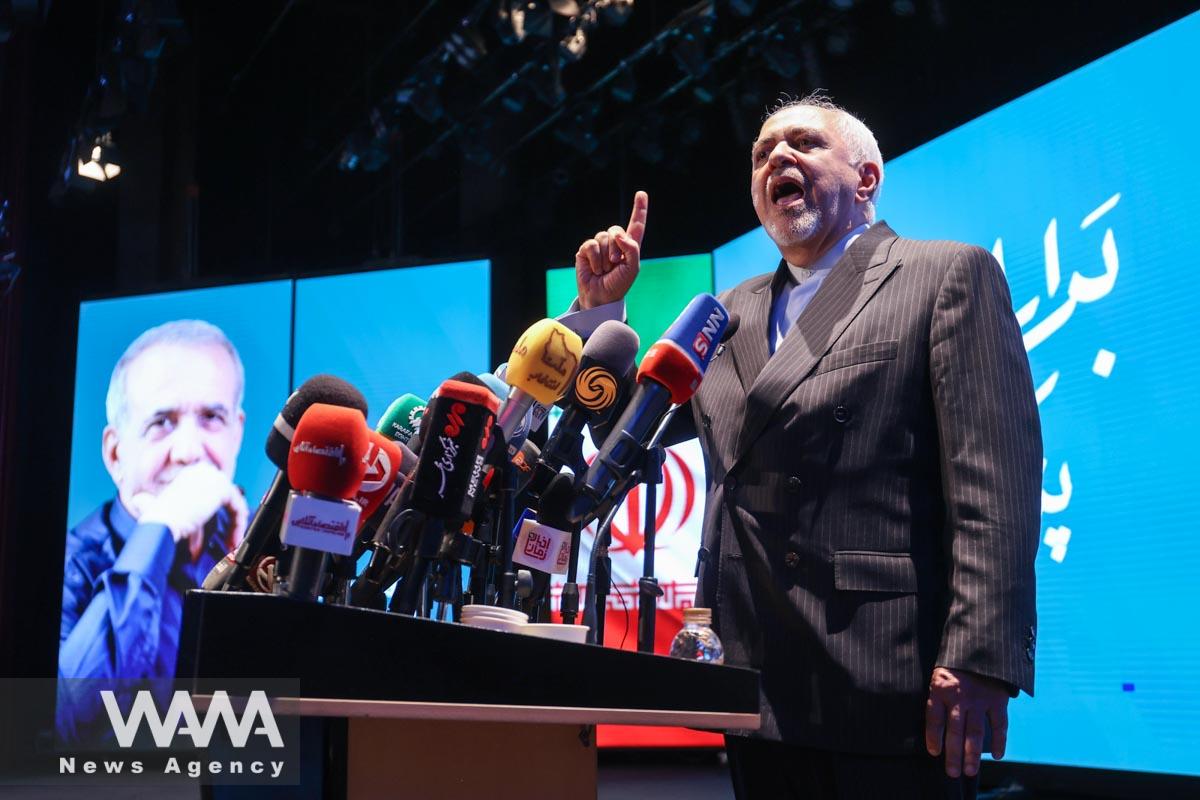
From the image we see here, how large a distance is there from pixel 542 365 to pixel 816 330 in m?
0.47

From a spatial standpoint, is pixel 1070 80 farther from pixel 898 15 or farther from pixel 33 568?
pixel 33 568

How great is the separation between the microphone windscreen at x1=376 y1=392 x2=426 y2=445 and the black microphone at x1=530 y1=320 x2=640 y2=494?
12.5 inches

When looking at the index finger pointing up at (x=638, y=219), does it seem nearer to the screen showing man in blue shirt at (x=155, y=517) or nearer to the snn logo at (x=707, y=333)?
the snn logo at (x=707, y=333)

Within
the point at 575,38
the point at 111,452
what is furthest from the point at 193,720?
the point at 111,452

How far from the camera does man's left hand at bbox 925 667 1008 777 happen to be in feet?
4.19

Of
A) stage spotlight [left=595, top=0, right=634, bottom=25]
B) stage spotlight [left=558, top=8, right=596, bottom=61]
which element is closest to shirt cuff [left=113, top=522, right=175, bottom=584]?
stage spotlight [left=558, top=8, right=596, bottom=61]

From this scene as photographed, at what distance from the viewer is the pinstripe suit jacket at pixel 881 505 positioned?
1333mm

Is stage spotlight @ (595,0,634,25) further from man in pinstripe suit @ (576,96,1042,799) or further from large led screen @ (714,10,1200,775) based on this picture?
man in pinstripe suit @ (576,96,1042,799)

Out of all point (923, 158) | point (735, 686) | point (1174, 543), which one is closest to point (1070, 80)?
point (923, 158)

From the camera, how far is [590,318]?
1447 millimetres

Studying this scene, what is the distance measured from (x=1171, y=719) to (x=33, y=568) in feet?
19.7

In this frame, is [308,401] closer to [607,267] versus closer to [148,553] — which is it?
[607,267]

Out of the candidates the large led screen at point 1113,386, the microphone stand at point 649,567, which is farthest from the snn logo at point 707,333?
the large led screen at point 1113,386

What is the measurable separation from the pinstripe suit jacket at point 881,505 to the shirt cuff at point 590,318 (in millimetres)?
232
